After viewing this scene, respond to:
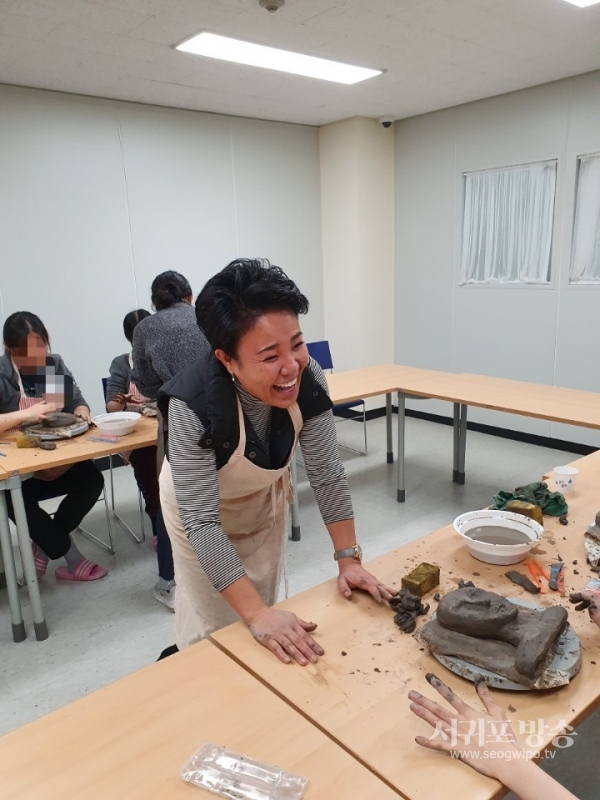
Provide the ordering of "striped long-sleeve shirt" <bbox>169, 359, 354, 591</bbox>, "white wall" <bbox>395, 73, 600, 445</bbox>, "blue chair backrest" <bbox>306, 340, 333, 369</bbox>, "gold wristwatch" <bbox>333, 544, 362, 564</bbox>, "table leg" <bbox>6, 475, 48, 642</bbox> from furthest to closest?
"blue chair backrest" <bbox>306, 340, 333, 369</bbox> → "white wall" <bbox>395, 73, 600, 445</bbox> → "table leg" <bbox>6, 475, 48, 642</bbox> → "gold wristwatch" <bbox>333, 544, 362, 564</bbox> → "striped long-sleeve shirt" <bbox>169, 359, 354, 591</bbox>

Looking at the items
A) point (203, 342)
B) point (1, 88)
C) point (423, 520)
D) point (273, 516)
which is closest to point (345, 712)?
point (273, 516)

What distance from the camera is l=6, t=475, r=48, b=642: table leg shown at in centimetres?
231

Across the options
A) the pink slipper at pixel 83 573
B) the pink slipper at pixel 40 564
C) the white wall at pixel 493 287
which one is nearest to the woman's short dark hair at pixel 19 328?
the pink slipper at pixel 40 564

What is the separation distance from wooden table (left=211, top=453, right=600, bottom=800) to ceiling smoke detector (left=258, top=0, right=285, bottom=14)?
2549 millimetres

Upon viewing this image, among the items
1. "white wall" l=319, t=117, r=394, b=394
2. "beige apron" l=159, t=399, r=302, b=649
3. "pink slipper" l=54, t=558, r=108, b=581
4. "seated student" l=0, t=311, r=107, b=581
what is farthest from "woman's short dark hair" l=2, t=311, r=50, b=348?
"white wall" l=319, t=117, r=394, b=394

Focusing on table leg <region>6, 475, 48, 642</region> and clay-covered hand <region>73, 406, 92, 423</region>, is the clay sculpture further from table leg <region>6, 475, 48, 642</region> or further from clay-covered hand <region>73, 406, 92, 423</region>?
clay-covered hand <region>73, 406, 92, 423</region>

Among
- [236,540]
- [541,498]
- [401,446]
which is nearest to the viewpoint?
[236,540]

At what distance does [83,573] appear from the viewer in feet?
9.59

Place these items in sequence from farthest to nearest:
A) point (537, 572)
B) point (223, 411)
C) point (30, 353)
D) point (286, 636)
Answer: point (30, 353) < point (537, 572) < point (223, 411) < point (286, 636)

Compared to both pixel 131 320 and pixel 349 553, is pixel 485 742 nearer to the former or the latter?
pixel 349 553

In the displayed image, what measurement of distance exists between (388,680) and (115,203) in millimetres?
4056

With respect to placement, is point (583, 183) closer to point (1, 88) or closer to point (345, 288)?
point (345, 288)

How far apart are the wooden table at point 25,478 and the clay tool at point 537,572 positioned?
1.81m

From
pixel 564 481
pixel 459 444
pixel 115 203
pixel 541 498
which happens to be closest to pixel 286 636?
pixel 541 498
